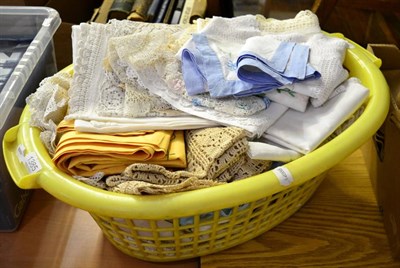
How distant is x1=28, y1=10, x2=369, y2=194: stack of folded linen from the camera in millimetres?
463

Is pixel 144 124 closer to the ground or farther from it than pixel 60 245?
farther from it

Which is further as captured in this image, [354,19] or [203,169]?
[354,19]

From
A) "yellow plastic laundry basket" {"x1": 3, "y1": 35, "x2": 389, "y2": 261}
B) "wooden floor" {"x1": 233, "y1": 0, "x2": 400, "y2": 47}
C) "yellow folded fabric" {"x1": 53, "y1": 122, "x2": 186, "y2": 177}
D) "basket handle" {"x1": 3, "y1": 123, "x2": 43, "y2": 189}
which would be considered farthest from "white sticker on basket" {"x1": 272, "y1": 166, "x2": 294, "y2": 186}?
"wooden floor" {"x1": 233, "y1": 0, "x2": 400, "y2": 47}

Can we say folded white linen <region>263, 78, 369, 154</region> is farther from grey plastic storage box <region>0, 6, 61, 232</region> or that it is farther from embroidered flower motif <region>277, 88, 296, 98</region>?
grey plastic storage box <region>0, 6, 61, 232</region>

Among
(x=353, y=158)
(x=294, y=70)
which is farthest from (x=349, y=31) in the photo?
(x=294, y=70)

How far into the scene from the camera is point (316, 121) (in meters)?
0.51

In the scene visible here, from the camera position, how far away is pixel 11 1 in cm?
80

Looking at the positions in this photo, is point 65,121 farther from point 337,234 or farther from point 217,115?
point 337,234

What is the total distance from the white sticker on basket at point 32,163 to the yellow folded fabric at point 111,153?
0.06ft

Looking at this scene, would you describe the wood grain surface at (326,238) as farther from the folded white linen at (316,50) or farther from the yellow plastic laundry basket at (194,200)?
the folded white linen at (316,50)

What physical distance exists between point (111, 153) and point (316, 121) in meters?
0.24

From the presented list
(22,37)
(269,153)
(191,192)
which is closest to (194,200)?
(191,192)

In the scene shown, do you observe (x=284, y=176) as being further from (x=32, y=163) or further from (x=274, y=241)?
(x=32, y=163)

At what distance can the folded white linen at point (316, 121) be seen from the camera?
486mm
